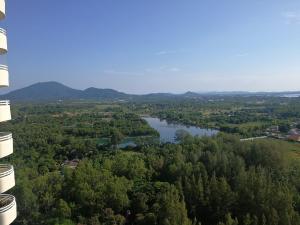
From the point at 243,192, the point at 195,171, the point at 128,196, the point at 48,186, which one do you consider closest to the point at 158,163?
the point at 195,171

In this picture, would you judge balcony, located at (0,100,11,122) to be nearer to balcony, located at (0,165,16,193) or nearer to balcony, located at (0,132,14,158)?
balcony, located at (0,132,14,158)

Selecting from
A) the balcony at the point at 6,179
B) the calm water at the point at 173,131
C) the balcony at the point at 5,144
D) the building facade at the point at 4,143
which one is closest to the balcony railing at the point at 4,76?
the building facade at the point at 4,143

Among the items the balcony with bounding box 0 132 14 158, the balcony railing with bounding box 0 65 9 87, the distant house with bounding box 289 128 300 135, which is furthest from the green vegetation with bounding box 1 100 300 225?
the distant house with bounding box 289 128 300 135

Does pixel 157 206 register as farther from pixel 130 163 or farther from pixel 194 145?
pixel 194 145

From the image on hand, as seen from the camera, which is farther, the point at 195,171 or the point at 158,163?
the point at 158,163

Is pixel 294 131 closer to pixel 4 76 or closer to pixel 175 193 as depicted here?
pixel 175 193

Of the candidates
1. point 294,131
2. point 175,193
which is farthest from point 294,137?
point 175,193
